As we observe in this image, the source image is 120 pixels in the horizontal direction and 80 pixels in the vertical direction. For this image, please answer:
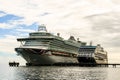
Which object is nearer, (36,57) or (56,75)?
(56,75)

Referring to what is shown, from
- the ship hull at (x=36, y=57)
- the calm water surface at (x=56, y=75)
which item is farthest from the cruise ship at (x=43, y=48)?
the calm water surface at (x=56, y=75)

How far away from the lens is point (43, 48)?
157500 mm

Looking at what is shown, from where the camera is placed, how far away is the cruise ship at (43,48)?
15262 centimetres

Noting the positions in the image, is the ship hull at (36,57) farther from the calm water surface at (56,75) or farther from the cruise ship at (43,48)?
the calm water surface at (56,75)

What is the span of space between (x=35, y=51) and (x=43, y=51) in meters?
4.51

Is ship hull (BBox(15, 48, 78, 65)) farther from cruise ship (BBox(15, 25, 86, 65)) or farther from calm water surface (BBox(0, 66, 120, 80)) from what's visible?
calm water surface (BBox(0, 66, 120, 80))

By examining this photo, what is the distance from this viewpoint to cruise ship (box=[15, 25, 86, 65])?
152625 mm

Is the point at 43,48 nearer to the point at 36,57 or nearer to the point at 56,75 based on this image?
the point at 36,57

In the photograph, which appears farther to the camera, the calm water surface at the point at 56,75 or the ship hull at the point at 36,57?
the ship hull at the point at 36,57

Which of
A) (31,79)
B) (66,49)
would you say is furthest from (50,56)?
(31,79)

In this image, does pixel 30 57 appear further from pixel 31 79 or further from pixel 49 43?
pixel 31 79

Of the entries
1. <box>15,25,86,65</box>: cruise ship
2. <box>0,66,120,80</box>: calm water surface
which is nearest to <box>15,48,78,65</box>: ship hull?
<box>15,25,86,65</box>: cruise ship

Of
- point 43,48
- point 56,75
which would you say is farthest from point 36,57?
point 56,75

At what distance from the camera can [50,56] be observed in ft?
524
